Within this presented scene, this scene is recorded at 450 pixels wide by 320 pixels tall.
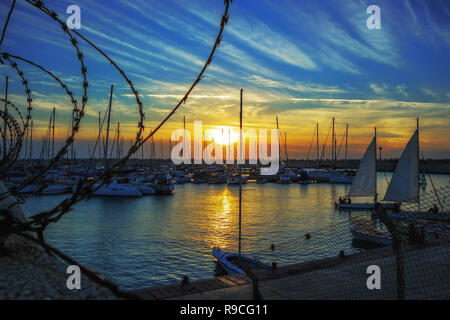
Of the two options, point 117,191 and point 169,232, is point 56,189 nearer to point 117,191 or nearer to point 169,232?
point 117,191

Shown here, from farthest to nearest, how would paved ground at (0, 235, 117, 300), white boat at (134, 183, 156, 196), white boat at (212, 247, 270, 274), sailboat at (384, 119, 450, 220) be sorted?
1. white boat at (134, 183, 156, 196)
2. sailboat at (384, 119, 450, 220)
3. white boat at (212, 247, 270, 274)
4. paved ground at (0, 235, 117, 300)

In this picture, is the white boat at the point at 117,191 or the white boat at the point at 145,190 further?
the white boat at the point at 145,190

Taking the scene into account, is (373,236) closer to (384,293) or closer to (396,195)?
(396,195)

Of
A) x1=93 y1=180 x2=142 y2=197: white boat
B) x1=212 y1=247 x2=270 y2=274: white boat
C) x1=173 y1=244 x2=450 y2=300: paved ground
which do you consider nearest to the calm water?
x1=173 y1=244 x2=450 y2=300: paved ground

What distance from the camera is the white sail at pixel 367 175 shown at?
31234 millimetres

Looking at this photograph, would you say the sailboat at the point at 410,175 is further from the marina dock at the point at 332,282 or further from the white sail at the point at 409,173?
the marina dock at the point at 332,282

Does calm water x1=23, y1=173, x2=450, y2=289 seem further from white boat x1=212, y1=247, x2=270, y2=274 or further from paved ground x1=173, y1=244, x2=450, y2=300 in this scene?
white boat x1=212, y1=247, x2=270, y2=274

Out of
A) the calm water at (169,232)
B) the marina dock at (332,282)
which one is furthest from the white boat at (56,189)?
the marina dock at (332,282)

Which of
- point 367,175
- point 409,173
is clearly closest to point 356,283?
point 409,173

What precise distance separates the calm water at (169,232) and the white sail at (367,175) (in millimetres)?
3936

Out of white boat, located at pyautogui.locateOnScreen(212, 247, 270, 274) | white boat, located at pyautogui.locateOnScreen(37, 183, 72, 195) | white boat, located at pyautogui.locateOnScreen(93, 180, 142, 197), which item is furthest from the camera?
white boat, located at pyautogui.locateOnScreen(37, 183, 72, 195)

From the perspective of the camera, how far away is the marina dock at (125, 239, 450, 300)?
6.79 m

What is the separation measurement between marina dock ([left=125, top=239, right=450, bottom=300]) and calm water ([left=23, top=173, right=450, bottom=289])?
1.55m

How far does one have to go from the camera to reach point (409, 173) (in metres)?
25.7
